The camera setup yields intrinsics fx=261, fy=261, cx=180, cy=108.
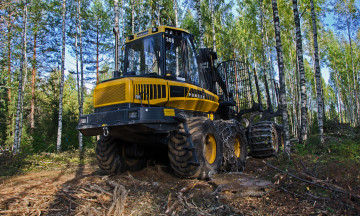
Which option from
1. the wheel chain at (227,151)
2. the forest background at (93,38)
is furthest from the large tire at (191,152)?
the forest background at (93,38)

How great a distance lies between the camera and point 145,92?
212 inches

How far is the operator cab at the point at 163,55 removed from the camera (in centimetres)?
587

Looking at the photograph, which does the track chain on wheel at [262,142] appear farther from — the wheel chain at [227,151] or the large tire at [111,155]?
the large tire at [111,155]

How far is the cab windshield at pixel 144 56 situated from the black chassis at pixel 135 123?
1120 mm

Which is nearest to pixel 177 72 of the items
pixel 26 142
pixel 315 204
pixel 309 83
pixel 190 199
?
pixel 190 199

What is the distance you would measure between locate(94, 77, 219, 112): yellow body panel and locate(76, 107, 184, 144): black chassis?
1.00 ft

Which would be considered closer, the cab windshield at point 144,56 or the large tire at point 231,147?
the cab windshield at point 144,56

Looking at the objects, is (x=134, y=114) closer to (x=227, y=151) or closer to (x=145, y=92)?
(x=145, y=92)

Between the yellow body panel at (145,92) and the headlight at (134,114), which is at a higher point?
the yellow body panel at (145,92)

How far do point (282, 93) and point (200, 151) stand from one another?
547cm

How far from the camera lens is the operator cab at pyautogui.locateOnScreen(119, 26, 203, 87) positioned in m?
5.87

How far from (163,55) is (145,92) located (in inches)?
40.7

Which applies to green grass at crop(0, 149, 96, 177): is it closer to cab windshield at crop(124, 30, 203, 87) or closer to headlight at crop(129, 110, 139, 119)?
cab windshield at crop(124, 30, 203, 87)

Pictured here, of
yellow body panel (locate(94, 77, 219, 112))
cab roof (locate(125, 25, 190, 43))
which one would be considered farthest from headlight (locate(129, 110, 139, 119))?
cab roof (locate(125, 25, 190, 43))
